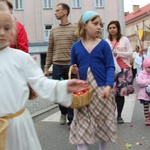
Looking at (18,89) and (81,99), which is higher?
(18,89)

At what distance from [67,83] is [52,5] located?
31.3m

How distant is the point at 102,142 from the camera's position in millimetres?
3723

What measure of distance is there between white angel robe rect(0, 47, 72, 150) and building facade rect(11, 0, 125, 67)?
1175 inches

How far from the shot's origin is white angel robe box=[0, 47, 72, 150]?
85.4 inches

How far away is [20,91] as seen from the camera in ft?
7.27

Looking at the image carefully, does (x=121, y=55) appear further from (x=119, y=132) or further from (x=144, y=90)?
(x=119, y=132)

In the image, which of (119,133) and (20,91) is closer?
(20,91)

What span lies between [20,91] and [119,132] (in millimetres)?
3159

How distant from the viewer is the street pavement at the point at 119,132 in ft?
14.5

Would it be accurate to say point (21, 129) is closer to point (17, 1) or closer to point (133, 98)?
point (133, 98)

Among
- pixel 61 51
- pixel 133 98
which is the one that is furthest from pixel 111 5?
pixel 61 51

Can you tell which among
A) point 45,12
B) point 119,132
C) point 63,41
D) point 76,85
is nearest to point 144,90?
point 119,132

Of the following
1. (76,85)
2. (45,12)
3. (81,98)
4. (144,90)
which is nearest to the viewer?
(76,85)

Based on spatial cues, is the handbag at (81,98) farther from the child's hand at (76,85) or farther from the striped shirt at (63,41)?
the striped shirt at (63,41)
